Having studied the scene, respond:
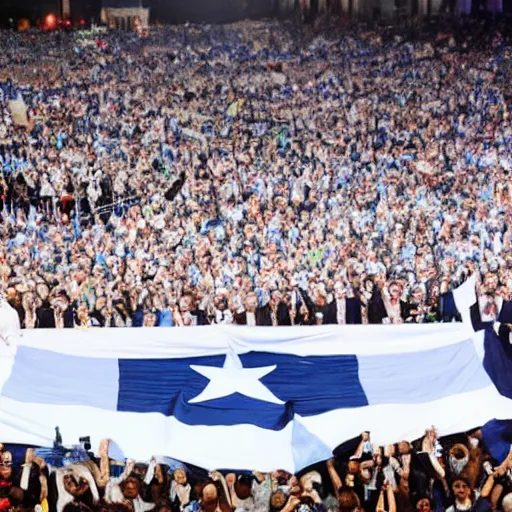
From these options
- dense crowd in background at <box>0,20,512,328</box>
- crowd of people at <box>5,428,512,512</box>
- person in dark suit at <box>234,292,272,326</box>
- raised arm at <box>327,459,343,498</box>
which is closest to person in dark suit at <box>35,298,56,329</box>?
dense crowd in background at <box>0,20,512,328</box>

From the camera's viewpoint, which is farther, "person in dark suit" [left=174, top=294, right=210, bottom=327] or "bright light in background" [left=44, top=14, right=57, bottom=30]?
"bright light in background" [left=44, top=14, right=57, bottom=30]

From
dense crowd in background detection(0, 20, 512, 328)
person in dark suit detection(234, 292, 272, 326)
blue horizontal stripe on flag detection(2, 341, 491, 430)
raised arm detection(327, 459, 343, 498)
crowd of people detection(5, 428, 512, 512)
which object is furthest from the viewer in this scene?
dense crowd in background detection(0, 20, 512, 328)

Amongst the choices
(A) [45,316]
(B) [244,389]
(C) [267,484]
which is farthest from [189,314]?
(C) [267,484]

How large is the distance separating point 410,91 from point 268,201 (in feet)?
10.5

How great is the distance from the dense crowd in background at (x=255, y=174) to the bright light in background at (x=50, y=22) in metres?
0.17

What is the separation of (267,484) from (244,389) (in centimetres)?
229

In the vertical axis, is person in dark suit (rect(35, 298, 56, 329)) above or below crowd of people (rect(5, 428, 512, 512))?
above

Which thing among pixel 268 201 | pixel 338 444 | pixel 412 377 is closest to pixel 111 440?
pixel 338 444

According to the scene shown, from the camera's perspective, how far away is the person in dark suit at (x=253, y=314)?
51.1ft

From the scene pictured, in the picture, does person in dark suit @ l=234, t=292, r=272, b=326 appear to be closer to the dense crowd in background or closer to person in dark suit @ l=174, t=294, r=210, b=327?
the dense crowd in background

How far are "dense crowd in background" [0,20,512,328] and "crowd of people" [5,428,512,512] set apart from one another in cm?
429

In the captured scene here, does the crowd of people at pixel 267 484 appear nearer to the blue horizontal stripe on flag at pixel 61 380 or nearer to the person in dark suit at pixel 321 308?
the blue horizontal stripe on flag at pixel 61 380

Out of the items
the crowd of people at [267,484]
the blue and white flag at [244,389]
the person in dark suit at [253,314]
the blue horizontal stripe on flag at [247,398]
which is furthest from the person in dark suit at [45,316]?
the crowd of people at [267,484]

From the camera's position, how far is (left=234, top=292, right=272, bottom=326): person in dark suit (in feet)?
51.1
